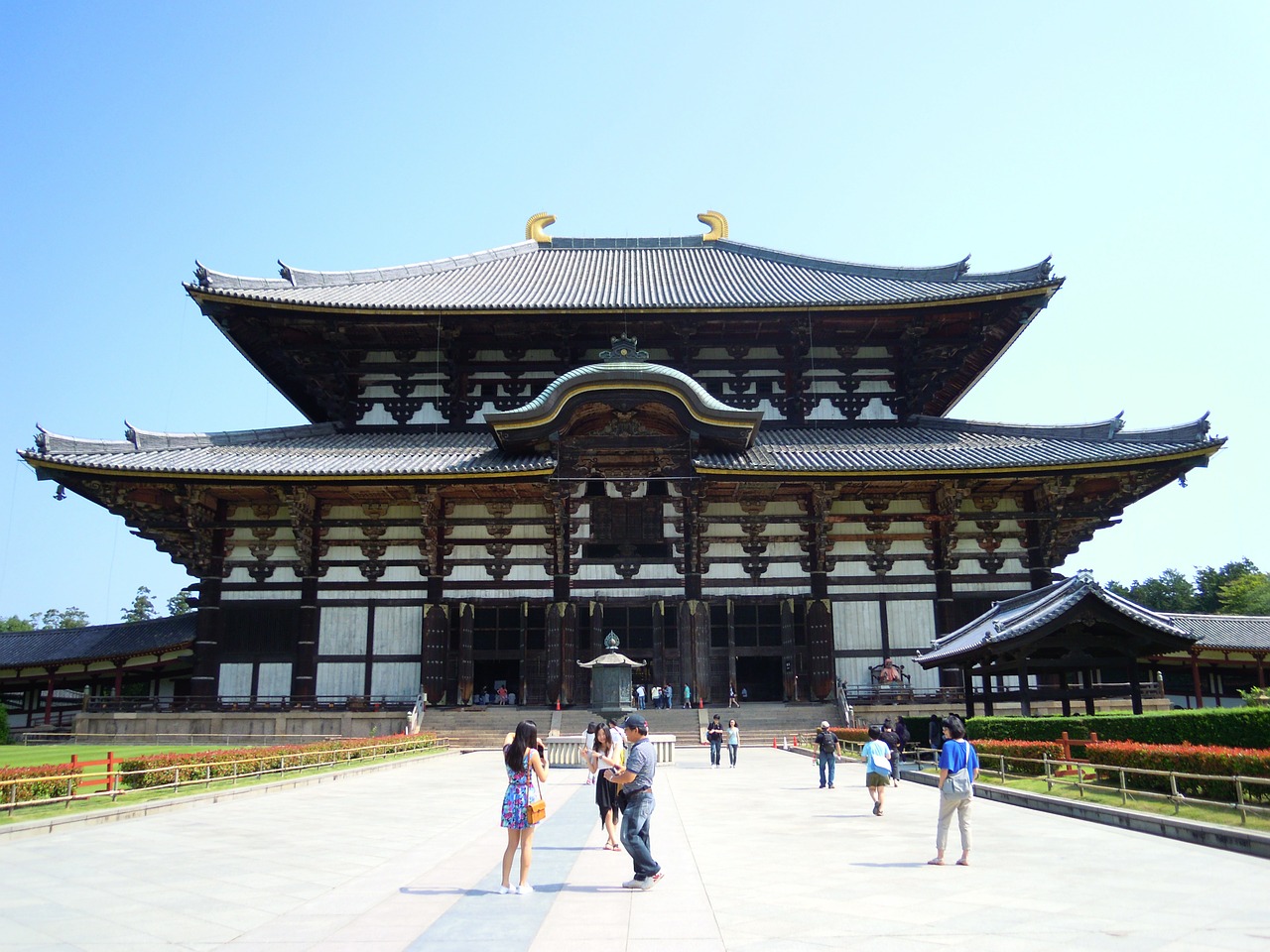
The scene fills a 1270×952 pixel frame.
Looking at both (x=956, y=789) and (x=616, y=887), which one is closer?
(x=616, y=887)

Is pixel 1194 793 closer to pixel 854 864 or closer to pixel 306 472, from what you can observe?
pixel 854 864

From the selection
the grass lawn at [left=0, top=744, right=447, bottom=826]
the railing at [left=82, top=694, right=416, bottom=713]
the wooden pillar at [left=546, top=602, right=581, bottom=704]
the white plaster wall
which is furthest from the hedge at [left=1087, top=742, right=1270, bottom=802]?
the white plaster wall

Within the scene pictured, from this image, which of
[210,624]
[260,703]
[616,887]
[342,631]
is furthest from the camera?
[342,631]

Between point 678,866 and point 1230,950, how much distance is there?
524cm

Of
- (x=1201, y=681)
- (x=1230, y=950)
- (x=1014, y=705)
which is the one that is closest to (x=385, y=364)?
(x=1014, y=705)

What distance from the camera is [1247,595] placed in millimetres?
72000

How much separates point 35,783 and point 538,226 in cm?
3935

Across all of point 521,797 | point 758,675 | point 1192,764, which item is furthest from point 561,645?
point 521,797

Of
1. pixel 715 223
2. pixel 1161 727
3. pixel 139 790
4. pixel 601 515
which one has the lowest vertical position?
pixel 139 790

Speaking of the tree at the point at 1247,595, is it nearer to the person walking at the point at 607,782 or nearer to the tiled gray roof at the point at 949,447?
the tiled gray roof at the point at 949,447

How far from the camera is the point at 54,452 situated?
2991cm

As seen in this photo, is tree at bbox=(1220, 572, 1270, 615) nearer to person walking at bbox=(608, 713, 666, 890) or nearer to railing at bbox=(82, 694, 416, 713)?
railing at bbox=(82, 694, 416, 713)

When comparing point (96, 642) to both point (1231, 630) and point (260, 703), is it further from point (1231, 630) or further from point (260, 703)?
point (1231, 630)

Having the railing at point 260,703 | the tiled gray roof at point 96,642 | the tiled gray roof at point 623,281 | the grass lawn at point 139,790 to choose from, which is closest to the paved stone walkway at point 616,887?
the grass lawn at point 139,790
